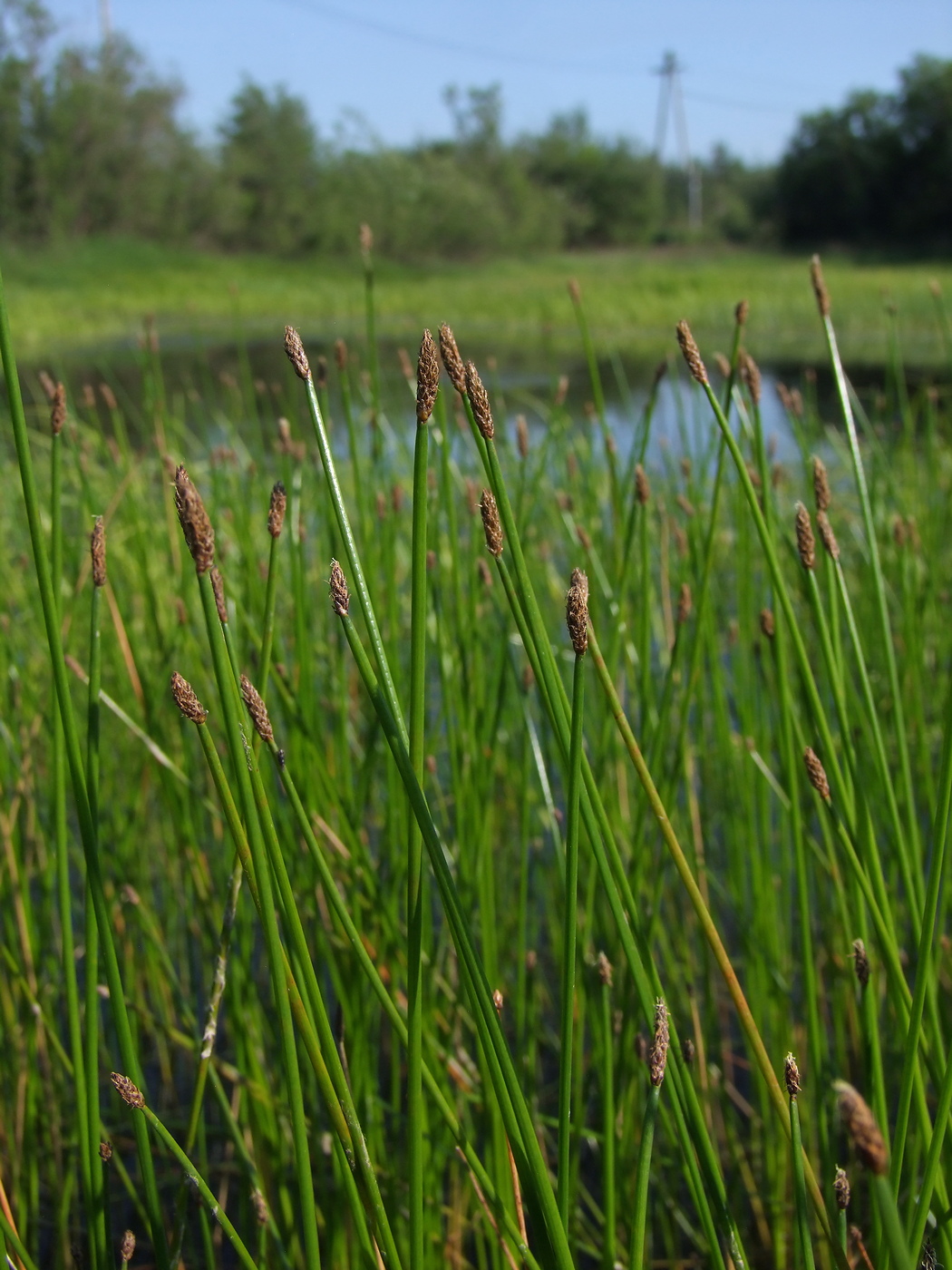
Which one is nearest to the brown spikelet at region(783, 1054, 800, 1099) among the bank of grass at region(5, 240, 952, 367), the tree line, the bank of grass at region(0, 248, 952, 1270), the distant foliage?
the bank of grass at region(0, 248, 952, 1270)

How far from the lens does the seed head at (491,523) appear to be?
317 mm

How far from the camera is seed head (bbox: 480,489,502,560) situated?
317mm

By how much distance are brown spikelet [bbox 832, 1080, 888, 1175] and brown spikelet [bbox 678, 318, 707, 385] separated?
11.1 inches

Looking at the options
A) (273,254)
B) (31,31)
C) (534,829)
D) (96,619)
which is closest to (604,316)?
(534,829)

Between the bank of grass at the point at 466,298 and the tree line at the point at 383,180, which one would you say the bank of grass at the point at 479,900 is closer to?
the bank of grass at the point at 466,298

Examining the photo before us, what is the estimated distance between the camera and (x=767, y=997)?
82 centimetres

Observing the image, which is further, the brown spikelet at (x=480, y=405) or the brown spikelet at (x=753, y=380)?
the brown spikelet at (x=753, y=380)

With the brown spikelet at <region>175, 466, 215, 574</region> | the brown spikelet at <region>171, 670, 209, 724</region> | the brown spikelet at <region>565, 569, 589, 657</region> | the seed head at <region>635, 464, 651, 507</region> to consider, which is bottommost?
the brown spikelet at <region>171, 670, 209, 724</region>

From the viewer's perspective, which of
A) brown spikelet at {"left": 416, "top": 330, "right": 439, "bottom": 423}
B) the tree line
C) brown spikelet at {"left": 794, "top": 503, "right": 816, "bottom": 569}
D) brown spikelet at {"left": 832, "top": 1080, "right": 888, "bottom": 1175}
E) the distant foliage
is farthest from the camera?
the distant foliage

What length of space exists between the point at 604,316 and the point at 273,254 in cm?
1006

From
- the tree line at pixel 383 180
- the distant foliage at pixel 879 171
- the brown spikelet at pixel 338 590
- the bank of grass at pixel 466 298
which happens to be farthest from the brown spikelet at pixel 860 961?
the distant foliage at pixel 879 171

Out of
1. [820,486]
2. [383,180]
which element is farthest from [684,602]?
[383,180]

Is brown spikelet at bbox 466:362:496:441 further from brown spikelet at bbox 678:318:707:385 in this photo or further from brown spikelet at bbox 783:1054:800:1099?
brown spikelet at bbox 783:1054:800:1099

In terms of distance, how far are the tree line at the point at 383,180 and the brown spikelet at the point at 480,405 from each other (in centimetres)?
1657
